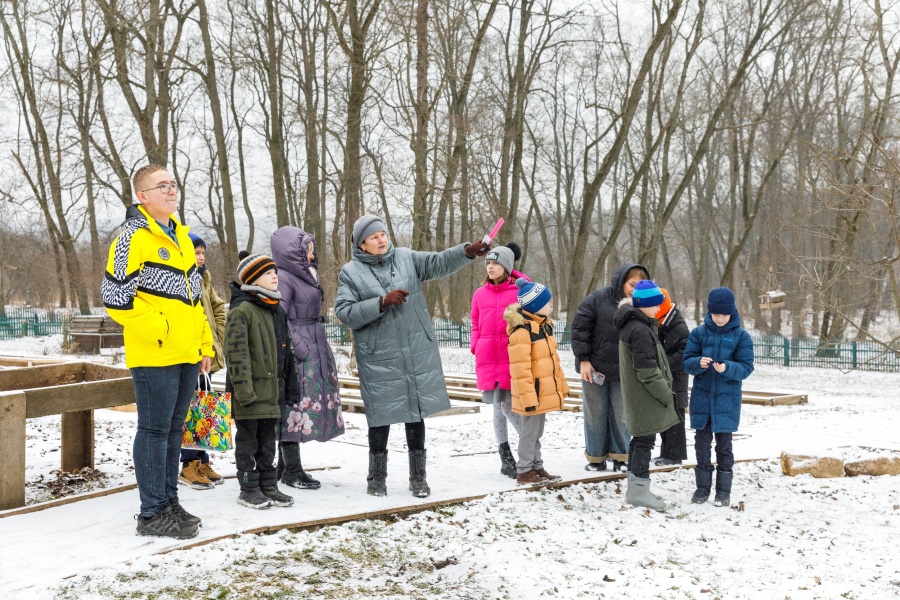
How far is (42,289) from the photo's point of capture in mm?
49062

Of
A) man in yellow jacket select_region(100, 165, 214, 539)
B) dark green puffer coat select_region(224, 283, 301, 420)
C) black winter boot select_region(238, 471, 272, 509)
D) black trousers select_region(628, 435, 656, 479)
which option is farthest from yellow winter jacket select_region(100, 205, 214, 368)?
black trousers select_region(628, 435, 656, 479)

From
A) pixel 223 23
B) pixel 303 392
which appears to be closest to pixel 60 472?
pixel 303 392

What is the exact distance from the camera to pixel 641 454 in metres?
5.30

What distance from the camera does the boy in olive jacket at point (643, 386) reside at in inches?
205

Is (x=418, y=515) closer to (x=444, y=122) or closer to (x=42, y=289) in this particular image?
(x=444, y=122)

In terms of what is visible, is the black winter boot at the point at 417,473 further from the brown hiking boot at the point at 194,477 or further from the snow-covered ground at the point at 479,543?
the brown hiking boot at the point at 194,477

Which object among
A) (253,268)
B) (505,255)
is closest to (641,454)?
(505,255)

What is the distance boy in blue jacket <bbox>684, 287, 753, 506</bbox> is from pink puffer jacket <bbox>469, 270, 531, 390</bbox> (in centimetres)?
127

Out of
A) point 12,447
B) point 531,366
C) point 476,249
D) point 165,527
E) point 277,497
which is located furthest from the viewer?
point 531,366

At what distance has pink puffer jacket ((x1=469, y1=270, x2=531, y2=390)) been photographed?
18.9 feet

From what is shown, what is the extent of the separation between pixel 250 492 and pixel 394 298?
1.40 m

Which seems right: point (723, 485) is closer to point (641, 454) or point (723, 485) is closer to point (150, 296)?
point (641, 454)

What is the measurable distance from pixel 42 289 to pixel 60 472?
48.8 metres

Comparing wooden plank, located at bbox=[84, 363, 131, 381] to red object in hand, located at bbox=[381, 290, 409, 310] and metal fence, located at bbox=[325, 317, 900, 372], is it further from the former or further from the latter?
metal fence, located at bbox=[325, 317, 900, 372]
